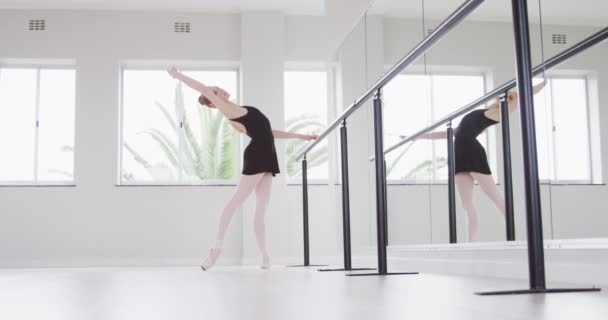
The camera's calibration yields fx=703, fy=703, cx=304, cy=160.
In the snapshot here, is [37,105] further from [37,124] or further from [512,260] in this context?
[512,260]

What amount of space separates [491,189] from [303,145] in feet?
19.2

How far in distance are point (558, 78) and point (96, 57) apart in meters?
6.92

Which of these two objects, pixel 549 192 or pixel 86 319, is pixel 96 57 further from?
pixel 86 319

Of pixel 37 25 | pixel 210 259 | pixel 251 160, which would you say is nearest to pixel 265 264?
pixel 210 259

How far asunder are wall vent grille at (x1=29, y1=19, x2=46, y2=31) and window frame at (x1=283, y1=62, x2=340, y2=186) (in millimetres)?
2862

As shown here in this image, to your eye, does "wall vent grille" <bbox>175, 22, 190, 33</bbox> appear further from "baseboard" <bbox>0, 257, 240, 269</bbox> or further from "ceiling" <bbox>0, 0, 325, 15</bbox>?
"baseboard" <bbox>0, 257, 240, 269</bbox>

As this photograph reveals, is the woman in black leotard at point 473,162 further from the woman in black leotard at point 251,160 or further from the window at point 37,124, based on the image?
the window at point 37,124

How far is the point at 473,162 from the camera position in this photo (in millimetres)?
2992

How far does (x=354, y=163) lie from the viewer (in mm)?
6234

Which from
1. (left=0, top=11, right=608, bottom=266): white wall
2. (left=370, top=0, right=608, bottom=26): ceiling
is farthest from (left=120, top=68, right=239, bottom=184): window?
(left=370, top=0, right=608, bottom=26): ceiling

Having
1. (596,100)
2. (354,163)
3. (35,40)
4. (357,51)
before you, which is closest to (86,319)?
(596,100)

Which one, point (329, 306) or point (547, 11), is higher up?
point (547, 11)

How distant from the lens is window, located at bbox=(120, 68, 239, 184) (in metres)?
8.37

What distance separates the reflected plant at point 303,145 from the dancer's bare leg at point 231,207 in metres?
3.47
